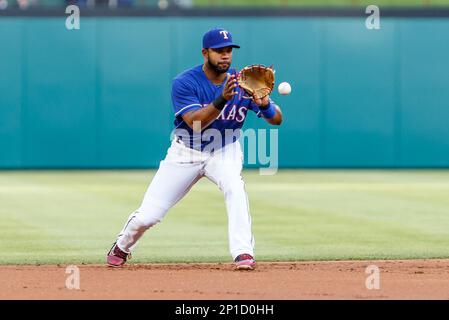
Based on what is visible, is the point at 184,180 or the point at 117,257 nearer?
the point at 184,180

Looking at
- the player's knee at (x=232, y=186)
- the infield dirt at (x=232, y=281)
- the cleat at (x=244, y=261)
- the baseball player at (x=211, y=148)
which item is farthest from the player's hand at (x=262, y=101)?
the infield dirt at (x=232, y=281)

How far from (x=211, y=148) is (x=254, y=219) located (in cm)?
468

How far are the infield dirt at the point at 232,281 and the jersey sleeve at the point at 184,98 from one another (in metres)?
1.32

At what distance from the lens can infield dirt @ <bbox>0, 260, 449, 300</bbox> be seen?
8.27 metres

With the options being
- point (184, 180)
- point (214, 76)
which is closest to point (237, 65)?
point (214, 76)

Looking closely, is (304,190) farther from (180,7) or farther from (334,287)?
(334,287)

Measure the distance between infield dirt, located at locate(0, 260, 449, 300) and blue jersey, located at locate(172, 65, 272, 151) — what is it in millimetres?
1074

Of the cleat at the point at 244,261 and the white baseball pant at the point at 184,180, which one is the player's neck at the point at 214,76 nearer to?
the white baseball pant at the point at 184,180

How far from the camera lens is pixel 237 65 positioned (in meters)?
25.5

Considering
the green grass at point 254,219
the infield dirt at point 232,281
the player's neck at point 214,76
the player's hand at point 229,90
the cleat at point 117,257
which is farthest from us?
the green grass at point 254,219

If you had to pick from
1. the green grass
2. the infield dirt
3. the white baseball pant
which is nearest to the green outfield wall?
the green grass

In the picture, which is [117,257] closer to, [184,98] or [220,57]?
[184,98]

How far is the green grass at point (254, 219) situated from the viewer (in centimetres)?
1131

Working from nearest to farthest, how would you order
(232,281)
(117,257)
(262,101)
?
(232,281) → (262,101) → (117,257)
